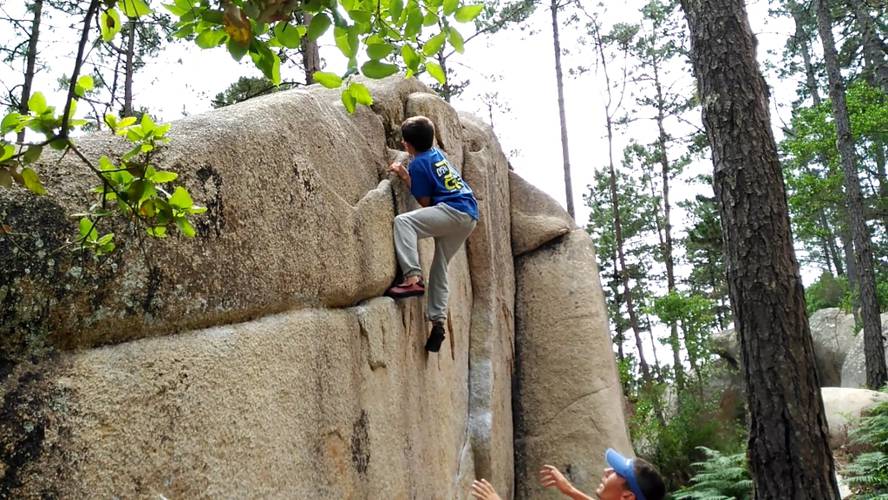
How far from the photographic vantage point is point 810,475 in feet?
17.2

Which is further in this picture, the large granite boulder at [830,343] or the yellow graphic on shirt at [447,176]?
the large granite boulder at [830,343]

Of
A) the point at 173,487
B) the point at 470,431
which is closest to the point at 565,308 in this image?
the point at 470,431

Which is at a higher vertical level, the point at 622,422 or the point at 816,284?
the point at 816,284

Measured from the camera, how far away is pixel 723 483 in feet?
32.0

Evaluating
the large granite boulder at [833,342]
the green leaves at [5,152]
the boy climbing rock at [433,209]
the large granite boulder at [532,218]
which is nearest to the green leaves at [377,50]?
the green leaves at [5,152]

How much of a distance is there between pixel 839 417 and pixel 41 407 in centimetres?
1222

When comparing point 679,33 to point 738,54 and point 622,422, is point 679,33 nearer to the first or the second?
point 622,422

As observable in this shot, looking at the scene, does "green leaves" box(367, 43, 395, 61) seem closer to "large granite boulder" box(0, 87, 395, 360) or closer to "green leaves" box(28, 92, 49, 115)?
"green leaves" box(28, 92, 49, 115)

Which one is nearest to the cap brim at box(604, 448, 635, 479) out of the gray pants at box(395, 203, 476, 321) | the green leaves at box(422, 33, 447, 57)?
the gray pants at box(395, 203, 476, 321)

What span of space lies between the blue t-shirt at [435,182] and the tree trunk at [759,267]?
2083 millimetres

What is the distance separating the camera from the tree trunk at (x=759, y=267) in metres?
5.32

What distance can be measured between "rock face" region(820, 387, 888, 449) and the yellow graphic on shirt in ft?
25.8

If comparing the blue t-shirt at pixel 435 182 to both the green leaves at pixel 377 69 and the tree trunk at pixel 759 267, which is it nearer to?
the tree trunk at pixel 759 267

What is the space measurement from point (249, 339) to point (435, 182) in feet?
9.22
